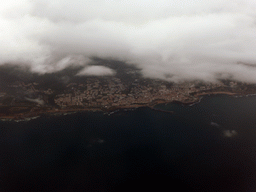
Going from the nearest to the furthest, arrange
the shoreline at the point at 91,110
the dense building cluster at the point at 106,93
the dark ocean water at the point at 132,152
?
the dark ocean water at the point at 132,152 → the shoreline at the point at 91,110 → the dense building cluster at the point at 106,93

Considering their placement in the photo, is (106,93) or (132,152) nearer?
(132,152)

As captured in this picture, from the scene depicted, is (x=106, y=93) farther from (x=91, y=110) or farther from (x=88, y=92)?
(x=91, y=110)

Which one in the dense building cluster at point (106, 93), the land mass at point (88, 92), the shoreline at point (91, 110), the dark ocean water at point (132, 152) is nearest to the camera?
the dark ocean water at point (132, 152)

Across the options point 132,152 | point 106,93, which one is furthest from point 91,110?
point 132,152

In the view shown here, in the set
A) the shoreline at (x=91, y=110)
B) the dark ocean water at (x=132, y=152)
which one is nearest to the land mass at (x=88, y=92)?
the shoreline at (x=91, y=110)

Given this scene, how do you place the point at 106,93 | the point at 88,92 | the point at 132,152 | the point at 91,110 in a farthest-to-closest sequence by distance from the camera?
the point at 106,93, the point at 88,92, the point at 91,110, the point at 132,152

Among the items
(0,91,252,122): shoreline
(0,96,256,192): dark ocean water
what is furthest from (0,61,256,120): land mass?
(0,96,256,192): dark ocean water

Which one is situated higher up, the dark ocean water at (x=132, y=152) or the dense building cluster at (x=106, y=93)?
the dense building cluster at (x=106, y=93)

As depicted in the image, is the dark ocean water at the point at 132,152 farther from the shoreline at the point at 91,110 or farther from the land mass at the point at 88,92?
the land mass at the point at 88,92

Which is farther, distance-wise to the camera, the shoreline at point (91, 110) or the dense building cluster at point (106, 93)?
the dense building cluster at point (106, 93)

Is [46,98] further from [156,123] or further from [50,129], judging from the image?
[156,123]
